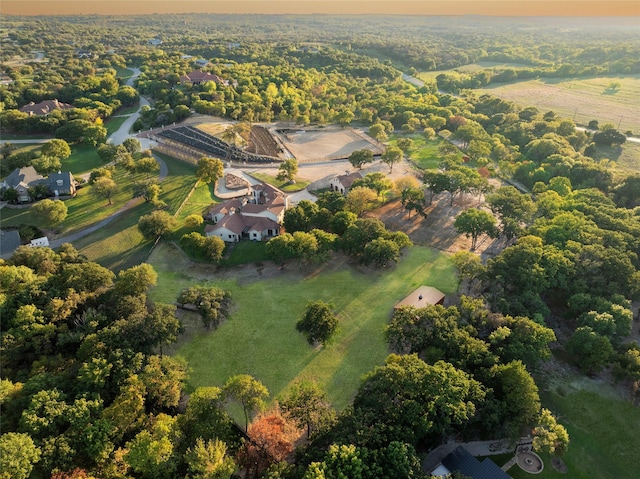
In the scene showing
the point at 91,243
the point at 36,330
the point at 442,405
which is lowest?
the point at 91,243

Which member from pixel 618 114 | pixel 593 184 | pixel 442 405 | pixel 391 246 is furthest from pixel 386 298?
pixel 618 114

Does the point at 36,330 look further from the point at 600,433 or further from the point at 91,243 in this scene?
the point at 600,433

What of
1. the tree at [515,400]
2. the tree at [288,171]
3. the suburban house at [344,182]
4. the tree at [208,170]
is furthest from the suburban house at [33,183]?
the tree at [515,400]

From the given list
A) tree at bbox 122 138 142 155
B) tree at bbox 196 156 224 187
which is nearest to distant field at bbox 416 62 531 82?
tree at bbox 196 156 224 187

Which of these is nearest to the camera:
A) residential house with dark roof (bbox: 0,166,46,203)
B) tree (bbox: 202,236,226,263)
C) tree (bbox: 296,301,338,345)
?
tree (bbox: 296,301,338,345)

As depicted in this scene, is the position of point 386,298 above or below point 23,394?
below

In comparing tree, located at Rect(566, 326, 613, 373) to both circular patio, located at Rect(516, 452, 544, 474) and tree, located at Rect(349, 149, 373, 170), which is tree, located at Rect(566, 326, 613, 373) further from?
tree, located at Rect(349, 149, 373, 170)
